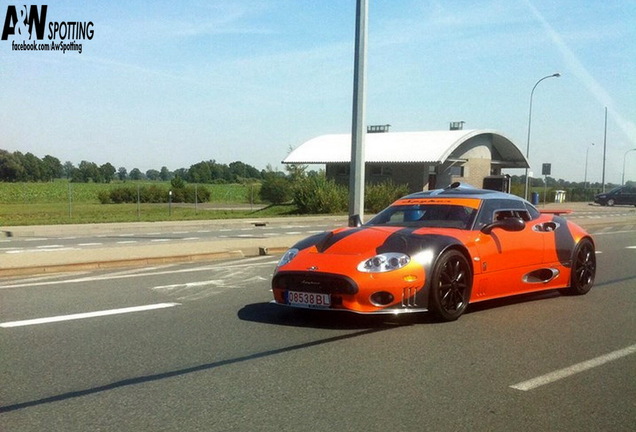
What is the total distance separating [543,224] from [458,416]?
Answer: 520 centimetres


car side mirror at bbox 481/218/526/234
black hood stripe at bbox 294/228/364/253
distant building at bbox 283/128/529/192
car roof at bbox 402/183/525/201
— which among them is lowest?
black hood stripe at bbox 294/228/364/253

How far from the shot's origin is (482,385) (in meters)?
5.29

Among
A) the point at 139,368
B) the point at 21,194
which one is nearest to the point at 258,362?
the point at 139,368

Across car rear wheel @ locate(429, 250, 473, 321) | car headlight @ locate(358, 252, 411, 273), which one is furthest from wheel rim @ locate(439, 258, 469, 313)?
car headlight @ locate(358, 252, 411, 273)

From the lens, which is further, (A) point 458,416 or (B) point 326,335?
(B) point 326,335

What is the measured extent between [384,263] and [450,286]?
0.83m

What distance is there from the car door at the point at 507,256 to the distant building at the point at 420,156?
117ft

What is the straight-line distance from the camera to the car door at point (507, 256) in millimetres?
8102

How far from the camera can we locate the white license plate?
718 cm

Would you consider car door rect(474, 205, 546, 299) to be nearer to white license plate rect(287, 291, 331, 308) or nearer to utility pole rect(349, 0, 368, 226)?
white license plate rect(287, 291, 331, 308)

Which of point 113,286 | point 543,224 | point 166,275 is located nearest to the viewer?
point 543,224

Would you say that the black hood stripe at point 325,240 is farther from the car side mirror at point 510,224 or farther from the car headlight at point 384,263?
the car side mirror at point 510,224

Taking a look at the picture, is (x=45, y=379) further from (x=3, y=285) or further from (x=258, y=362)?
(x=3, y=285)

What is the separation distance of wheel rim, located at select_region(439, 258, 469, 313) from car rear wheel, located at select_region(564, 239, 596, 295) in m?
2.57
